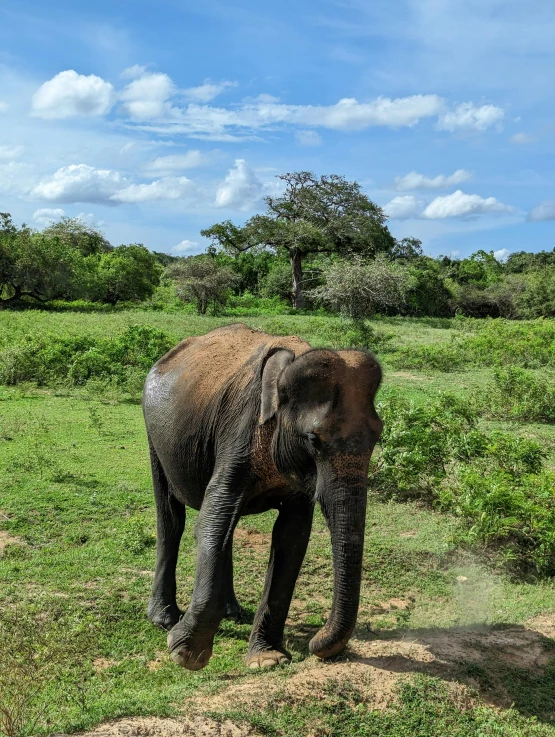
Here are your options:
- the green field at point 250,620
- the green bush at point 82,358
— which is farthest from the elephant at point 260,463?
the green bush at point 82,358

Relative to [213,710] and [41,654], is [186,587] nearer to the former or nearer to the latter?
[41,654]

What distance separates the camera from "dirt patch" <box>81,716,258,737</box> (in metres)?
3.87

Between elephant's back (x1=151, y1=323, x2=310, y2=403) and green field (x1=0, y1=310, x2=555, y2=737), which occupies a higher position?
elephant's back (x1=151, y1=323, x2=310, y2=403)

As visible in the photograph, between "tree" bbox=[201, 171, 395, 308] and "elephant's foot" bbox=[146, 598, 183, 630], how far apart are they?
40014 millimetres

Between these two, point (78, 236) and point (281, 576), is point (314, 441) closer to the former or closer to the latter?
point (281, 576)

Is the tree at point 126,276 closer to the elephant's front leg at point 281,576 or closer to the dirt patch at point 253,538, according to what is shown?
the dirt patch at point 253,538

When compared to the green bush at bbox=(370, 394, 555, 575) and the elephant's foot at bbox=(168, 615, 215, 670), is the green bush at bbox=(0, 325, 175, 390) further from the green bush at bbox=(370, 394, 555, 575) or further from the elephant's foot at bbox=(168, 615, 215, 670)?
the elephant's foot at bbox=(168, 615, 215, 670)

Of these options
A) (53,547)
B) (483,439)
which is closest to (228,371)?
(53,547)

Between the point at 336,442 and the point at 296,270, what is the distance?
1709 inches

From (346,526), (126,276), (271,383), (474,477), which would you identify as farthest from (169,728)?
(126,276)

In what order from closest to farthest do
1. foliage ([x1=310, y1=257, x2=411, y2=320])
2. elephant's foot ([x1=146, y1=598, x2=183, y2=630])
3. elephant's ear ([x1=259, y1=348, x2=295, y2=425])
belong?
elephant's ear ([x1=259, y1=348, x2=295, y2=425])
elephant's foot ([x1=146, y1=598, x2=183, y2=630])
foliage ([x1=310, y1=257, x2=411, y2=320])

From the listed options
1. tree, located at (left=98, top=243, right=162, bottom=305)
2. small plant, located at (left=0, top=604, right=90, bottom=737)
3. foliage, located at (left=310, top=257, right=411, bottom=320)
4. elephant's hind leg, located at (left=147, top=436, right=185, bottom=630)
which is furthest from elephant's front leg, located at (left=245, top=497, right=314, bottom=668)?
tree, located at (left=98, top=243, right=162, bottom=305)

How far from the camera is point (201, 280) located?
1438 inches

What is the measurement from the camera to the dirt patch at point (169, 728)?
387 centimetres
